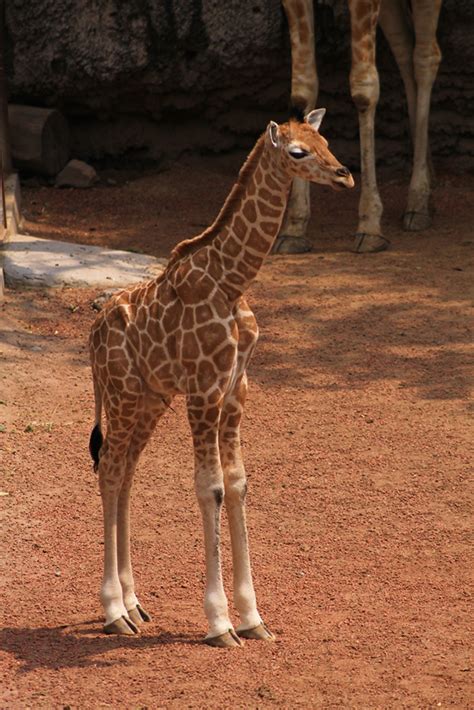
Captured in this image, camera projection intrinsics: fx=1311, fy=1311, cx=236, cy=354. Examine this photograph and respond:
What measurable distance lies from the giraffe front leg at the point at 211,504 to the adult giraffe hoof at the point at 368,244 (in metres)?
6.22

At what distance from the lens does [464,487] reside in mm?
6855

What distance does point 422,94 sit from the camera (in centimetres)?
1191

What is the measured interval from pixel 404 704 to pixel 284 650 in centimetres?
61

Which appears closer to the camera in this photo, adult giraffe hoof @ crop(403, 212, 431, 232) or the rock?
adult giraffe hoof @ crop(403, 212, 431, 232)

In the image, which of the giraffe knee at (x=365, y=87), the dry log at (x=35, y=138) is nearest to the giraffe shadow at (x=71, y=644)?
the giraffe knee at (x=365, y=87)

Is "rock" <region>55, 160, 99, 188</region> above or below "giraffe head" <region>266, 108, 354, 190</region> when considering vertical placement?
below

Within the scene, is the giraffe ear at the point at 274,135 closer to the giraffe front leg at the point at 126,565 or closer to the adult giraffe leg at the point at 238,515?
the adult giraffe leg at the point at 238,515

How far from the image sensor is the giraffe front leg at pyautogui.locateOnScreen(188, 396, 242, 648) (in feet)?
16.9

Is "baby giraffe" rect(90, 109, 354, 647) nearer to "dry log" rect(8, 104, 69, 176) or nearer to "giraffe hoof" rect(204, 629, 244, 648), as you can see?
"giraffe hoof" rect(204, 629, 244, 648)

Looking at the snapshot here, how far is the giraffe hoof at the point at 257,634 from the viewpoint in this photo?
208 inches

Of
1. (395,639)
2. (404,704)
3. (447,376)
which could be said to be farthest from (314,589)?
(447,376)

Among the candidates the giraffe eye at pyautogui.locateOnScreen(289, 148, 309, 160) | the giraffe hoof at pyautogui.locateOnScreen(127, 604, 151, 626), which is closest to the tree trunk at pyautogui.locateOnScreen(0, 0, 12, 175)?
the giraffe hoof at pyautogui.locateOnScreen(127, 604, 151, 626)

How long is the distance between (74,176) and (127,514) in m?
8.49

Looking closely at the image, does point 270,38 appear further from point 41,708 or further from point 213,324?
point 41,708
